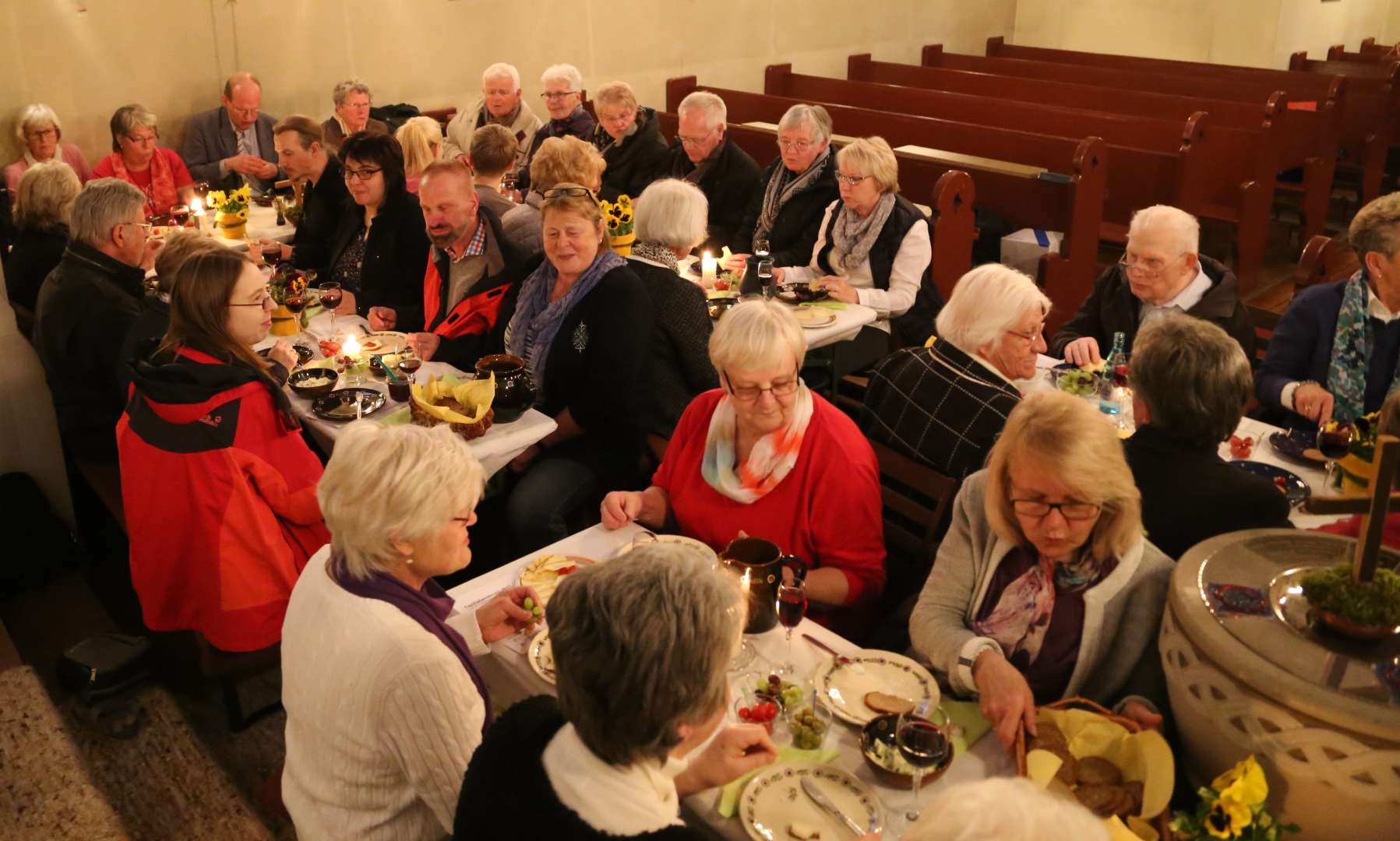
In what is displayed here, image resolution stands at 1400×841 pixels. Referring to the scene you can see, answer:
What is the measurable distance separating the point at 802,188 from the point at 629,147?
1.62m

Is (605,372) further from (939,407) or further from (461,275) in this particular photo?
(939,407)

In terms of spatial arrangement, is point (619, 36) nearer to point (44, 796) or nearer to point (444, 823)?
Result: point (44, 796)

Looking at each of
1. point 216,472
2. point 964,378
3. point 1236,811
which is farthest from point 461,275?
point 1236,811

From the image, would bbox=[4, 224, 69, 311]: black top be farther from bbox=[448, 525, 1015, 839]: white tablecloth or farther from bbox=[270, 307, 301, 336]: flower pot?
bbox=[448, 525, 1015, 839]: white tablecloth

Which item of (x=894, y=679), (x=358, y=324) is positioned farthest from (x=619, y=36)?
(x=894, y=679)

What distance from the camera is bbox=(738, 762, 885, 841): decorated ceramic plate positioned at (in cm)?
193

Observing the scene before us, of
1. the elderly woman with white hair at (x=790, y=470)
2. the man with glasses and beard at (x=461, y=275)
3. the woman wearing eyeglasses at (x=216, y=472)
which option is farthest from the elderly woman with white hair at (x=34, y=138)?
the elderly woman with white hair at (x=790, y=470)

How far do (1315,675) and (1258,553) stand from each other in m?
0.35

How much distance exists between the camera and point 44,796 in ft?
10.5

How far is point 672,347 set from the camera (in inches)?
155

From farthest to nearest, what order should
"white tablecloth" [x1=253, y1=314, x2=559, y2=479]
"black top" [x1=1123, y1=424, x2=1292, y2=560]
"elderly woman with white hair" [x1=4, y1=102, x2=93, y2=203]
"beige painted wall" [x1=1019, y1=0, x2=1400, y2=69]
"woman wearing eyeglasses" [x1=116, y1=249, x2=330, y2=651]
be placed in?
"beige painted wall" [x1=1019, y1=0, x2=1400, y2=69] → "elderly woman with white hair" [x1=4, y1=102, x2=93, y2=203] → "white tablecloth" [x1=253, y1=314, x2=559, y2=479] → "woman wearing eyeglasses" [x1=116, y1=249, x2=330, y2=651] → "black top" [x1=1123, y1=424, x2=1292, y2=560]

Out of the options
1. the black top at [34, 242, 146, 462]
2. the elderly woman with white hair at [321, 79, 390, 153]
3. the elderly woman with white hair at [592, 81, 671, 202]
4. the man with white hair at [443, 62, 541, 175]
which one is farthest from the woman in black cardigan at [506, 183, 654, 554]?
the elderly woman with white hair at [321, 79, 390, 153]

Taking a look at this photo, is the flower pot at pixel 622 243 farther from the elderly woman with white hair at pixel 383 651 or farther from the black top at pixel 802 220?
the elderly woman with white hair at pixel 383 651

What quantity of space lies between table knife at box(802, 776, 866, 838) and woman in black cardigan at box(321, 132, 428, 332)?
328 centimetres
